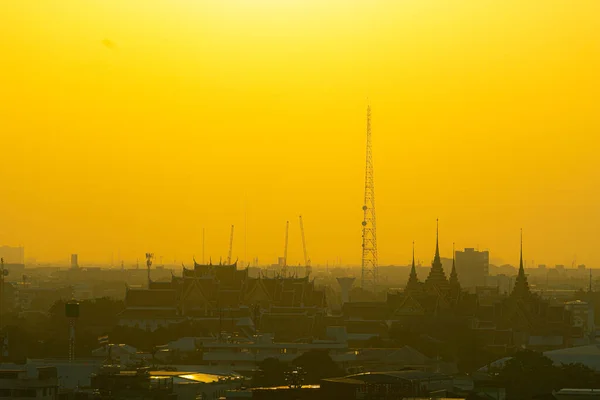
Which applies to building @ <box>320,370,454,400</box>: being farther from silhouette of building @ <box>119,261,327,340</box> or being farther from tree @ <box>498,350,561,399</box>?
silhouette of building @ <box>119,261,327,340</box>

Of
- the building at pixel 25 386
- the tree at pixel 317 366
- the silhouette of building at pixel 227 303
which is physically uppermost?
the silhouette of building at pixel 227 303

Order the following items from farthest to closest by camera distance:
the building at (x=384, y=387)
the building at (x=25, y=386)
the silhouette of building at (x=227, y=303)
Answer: the silhouette of building at (x=227, y=303), the building at (x=384, y=387), the building at (x=25, y=386)

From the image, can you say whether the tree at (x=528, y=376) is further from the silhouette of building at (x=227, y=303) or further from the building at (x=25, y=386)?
the silhouette of building at (x=227, y=303)

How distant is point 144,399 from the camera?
226 ft

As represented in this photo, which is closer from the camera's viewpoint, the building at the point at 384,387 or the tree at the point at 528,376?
the building at the point at 384,387

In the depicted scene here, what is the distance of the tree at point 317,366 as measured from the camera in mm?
86225

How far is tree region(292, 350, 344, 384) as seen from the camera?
86225mm

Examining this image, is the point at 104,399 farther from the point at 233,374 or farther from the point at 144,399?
the point at 233,374

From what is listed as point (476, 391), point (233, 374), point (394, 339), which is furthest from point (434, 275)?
point (476, 391)

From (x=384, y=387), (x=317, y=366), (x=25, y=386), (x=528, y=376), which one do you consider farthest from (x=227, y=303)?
(x=25, y=386)

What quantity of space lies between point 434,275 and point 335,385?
85.4 m

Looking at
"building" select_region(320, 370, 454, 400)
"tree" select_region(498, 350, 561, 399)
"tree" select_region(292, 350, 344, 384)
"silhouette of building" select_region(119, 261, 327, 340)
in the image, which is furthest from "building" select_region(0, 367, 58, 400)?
"silhouette of building" select_region(119, 261, 327, 340)

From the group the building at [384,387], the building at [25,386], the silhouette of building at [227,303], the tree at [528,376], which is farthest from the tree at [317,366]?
the silhouette of building at [227,303]

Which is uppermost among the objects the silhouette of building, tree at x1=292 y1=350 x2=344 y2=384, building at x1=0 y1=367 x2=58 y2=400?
the silhouette of building
